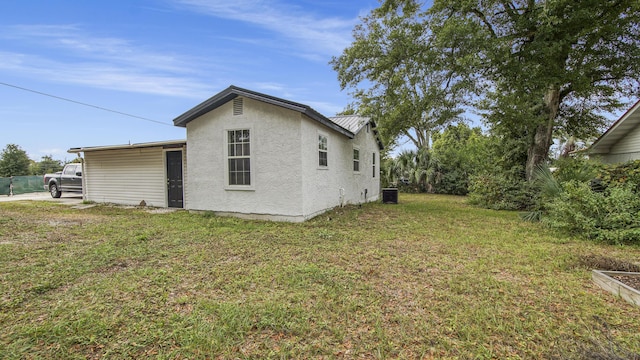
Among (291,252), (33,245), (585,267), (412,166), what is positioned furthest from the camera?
(412,166)

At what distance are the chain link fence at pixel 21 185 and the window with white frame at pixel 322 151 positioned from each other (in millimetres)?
22373

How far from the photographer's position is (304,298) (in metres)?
3.40

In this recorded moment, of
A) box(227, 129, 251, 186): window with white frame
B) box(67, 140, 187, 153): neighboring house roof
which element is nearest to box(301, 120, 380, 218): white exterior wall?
box(227, 129, 251, 186): window with white frame

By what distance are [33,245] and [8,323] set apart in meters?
3.89

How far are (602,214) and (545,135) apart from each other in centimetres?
666

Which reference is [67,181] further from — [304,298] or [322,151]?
[304,298]

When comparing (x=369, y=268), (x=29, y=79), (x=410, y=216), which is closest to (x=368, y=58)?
(x=410, y=216)

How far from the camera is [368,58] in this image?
Answer: 37.8ft

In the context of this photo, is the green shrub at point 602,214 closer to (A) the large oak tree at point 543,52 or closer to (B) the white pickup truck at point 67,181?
(A) the large oak tree at point 543,52

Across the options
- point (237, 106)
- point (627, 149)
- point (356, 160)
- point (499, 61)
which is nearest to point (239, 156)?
point (237, 106)

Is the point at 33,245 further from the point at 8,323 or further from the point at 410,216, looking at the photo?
the point at 410,216

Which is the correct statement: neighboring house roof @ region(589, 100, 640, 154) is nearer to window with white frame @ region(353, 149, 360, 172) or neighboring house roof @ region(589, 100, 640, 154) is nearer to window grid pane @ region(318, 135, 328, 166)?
window with white frame @ region(353, 149, 360, 172)

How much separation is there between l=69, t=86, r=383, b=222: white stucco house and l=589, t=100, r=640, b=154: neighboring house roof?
1003 centimetres

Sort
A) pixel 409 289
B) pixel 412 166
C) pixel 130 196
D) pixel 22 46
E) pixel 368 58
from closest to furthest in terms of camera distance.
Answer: pixel 409 289 < pixel 368 58 < pixel 130 196 < pixel 22 46 < pixel 412 166
